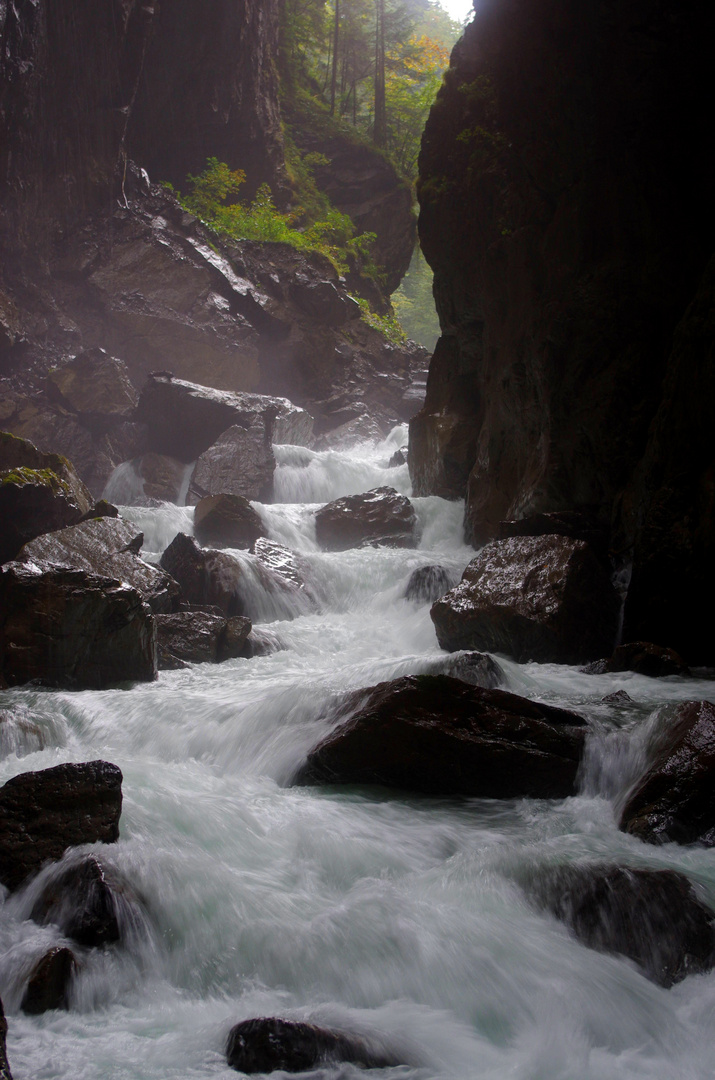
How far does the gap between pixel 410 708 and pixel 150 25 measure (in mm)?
22629

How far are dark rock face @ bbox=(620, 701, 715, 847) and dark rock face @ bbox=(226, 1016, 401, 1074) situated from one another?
2.04 meters

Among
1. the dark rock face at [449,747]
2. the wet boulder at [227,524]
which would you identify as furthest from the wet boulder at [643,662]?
the wet boulder at [227,524]

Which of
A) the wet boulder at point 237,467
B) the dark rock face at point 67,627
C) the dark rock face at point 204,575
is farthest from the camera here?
the wet boulder at point 237,467

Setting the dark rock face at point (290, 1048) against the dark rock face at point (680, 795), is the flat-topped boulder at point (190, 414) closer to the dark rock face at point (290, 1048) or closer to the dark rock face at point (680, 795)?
the dark rock face at point (680, 795)

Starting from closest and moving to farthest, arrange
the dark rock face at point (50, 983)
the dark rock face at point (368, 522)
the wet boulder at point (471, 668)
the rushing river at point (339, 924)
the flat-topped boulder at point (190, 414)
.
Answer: the rushing river at point (339, 924) → the dark rock face at point (50, 983) → the wet boulder at point (471, 668) → the dark rock face at point (368, 522) → the flat-topped boulder at point (190, 414)

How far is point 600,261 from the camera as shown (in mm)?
9008

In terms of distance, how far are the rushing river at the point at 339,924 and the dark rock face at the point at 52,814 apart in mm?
139

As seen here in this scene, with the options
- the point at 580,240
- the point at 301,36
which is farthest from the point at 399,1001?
the point at 301,36

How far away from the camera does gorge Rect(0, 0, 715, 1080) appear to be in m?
2.72

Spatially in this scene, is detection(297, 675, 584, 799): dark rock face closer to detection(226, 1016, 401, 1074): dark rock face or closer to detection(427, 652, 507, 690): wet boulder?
detection(427, 652, 507, 690): wet boulder

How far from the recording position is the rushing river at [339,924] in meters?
2.42

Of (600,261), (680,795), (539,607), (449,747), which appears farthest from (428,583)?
(680,795)

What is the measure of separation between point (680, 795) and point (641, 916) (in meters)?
0.99

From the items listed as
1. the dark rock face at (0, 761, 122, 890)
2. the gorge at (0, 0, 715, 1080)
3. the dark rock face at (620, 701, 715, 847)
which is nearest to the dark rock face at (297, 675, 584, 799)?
the gorge at (0, 0, 715, 1080)
